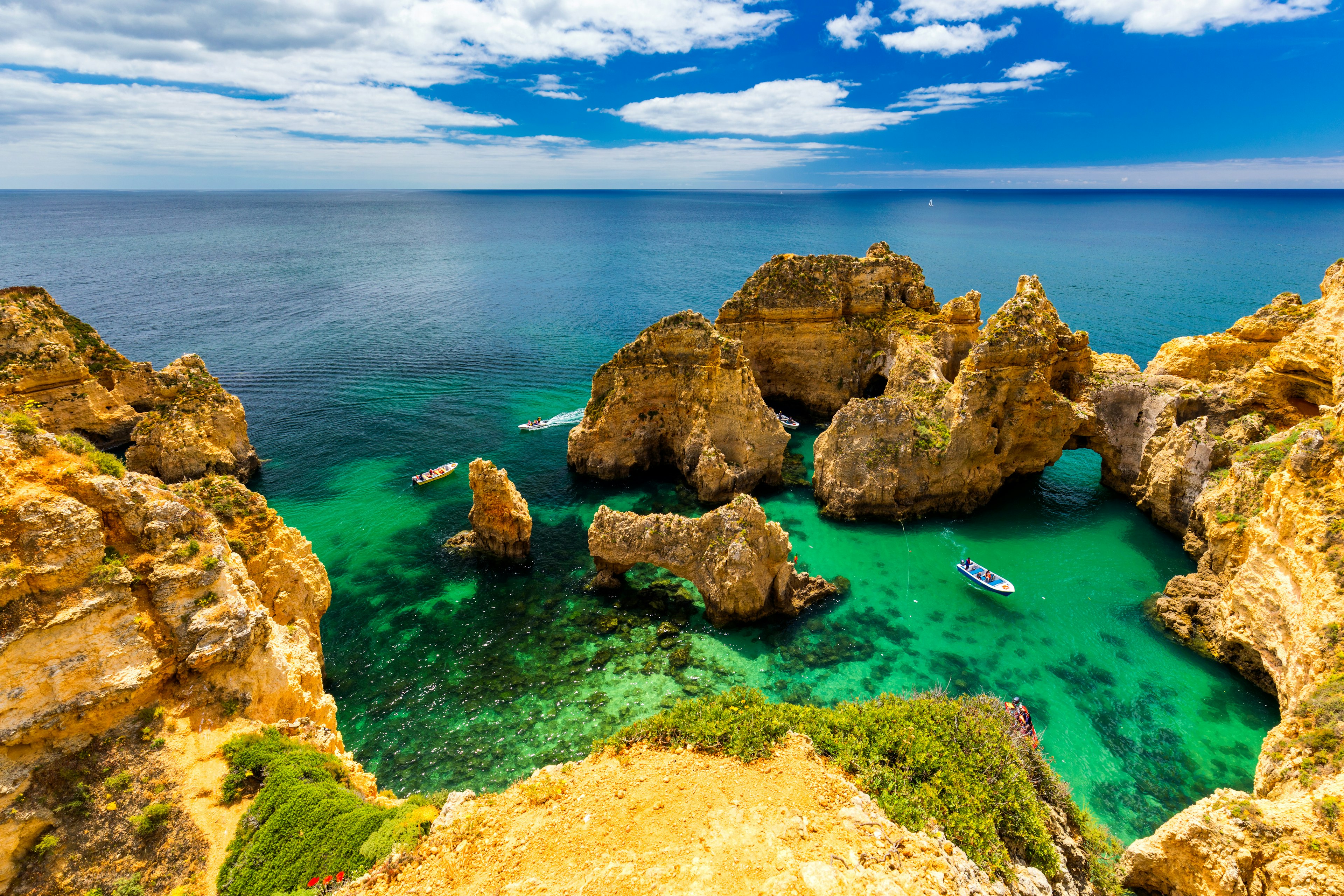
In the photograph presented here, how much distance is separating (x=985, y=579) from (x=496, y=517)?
77.2 ft

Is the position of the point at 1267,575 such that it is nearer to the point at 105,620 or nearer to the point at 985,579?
the point at 985,579

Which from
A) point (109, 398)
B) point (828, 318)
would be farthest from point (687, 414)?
point (109, 398)

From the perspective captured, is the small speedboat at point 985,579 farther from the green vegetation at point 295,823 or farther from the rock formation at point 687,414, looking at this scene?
the green vegetation at point 295,823

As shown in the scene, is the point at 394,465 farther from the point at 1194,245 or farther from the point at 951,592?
the point at 1194,245

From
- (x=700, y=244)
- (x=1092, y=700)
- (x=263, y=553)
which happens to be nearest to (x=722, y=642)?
(x=1092, y=700)

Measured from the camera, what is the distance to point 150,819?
10945 mm

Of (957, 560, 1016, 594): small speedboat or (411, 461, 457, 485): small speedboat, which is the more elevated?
(411, 461, 457, 485): small speedboat

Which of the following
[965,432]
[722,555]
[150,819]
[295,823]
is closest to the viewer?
[150,819]

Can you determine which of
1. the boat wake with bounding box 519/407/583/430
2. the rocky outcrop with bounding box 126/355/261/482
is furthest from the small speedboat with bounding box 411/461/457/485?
the rocky outcrop with bounding box 126/355/261/482

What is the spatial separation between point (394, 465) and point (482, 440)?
637 centimetres

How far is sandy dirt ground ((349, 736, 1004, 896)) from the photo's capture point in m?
9.68

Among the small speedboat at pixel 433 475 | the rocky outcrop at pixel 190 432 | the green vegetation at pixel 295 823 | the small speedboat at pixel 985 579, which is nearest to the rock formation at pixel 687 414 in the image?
the small speedboat at pixel 433 475

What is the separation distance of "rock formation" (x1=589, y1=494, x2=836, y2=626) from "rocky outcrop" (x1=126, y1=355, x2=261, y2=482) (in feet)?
78.9

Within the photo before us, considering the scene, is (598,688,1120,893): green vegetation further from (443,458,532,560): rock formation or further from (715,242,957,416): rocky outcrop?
(715,242,957,416): rocky outcrop
